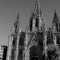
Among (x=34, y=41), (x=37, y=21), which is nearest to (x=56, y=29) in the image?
(x=37, y=21)

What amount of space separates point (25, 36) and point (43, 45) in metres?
6.62

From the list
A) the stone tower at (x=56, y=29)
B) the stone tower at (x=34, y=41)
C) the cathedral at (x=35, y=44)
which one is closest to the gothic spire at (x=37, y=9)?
the stone tower at (x=34, y=41)

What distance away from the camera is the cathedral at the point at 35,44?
38844mm

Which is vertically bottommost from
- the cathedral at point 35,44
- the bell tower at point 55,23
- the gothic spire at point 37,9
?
the cathedral at point 35,44

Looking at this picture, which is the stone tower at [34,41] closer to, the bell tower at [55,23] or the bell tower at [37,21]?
the bell tower at [37,21]

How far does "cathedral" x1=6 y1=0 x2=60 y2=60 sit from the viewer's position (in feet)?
127

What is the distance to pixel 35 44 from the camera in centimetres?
4128

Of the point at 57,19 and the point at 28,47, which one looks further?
the point at 57,19

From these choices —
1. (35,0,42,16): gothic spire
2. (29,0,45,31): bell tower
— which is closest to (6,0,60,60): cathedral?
(29,0,45,31): bell tower

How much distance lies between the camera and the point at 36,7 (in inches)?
2047

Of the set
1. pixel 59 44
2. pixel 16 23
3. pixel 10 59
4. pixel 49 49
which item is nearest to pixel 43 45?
pixel 49 49

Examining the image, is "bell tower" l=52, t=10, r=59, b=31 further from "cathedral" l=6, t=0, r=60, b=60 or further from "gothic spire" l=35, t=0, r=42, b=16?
"gothic spire" l=35, t=0, r=42, b=16

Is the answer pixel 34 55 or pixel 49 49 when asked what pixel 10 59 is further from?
pixel 49 49

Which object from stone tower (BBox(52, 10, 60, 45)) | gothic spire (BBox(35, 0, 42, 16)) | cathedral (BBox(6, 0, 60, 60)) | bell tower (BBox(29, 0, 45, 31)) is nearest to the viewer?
cathedral (BBox(6, 0, 60, 60))
